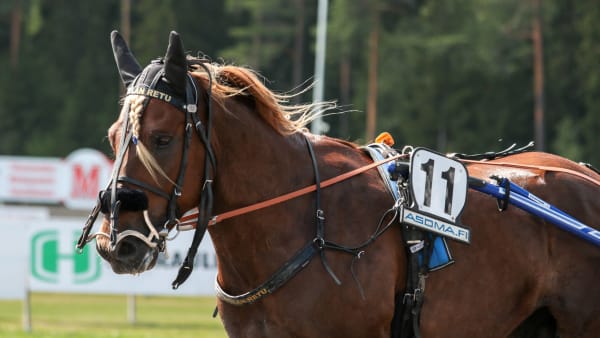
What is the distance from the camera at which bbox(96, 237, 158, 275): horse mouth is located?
4.56 m

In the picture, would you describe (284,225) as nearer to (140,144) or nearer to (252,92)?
(252,92)

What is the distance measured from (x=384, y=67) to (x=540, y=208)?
156 feet

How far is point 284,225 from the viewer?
5102 millimetres

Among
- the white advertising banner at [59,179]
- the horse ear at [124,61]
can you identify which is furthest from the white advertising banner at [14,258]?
the white advertising banner at [59,179]

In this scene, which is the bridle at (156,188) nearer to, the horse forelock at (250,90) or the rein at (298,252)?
the horse forelock at (250,90)

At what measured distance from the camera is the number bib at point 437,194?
534 cm

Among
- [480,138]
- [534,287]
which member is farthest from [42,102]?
[534,287]

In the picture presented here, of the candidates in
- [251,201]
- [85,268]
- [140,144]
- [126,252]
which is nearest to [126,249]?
[126,252]

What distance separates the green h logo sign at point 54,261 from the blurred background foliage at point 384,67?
34.4 m

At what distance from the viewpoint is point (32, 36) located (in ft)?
193

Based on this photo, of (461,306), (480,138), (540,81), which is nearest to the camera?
(461,306)

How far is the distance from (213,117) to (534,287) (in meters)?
2.09

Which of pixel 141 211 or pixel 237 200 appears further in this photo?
pixel 237 200

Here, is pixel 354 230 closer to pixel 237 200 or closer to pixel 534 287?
pixel 237 200
